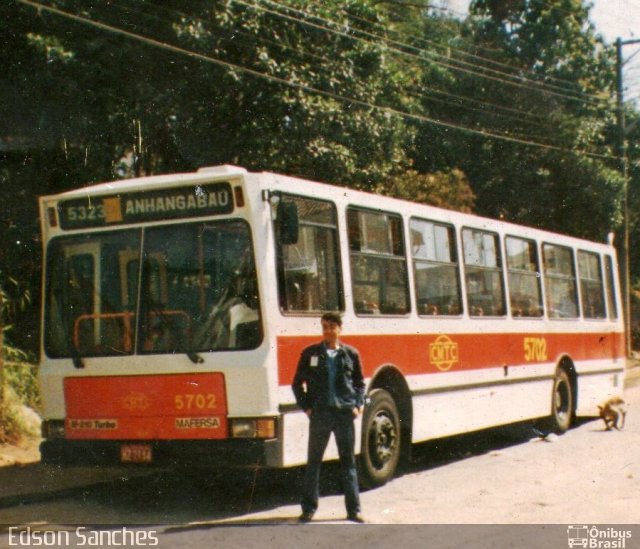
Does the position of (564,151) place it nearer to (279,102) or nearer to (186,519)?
(279,102)

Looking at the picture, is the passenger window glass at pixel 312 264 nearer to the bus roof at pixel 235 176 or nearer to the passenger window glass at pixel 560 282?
the bus roof at pixel 235 176

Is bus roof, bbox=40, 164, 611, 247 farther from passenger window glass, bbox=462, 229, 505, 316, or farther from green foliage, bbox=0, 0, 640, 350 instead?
green foliage, bbox=0, 0, 640, 350

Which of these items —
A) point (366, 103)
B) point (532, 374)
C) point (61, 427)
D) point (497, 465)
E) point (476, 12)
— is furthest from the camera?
point (476, 12)

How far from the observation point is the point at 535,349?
A: 1398cm

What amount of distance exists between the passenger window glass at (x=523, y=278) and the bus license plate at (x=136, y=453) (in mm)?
6169

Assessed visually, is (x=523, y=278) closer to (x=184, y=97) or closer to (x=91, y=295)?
(x=184, y=97)

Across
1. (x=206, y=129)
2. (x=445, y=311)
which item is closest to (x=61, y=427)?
(x=445, y=311)

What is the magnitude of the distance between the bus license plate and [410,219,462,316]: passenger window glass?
3608 mm

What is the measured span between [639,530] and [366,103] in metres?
11.6

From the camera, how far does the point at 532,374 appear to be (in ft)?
45.6

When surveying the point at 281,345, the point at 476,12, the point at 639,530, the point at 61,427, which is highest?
the point at 476,12

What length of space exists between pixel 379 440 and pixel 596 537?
10.8 feet

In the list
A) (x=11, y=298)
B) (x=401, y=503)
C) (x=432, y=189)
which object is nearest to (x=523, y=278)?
(x=401, y=503)

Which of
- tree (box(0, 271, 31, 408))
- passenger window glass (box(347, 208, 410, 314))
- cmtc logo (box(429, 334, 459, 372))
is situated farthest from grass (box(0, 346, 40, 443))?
cmtc logo (box(429, 334, 459, 372))
